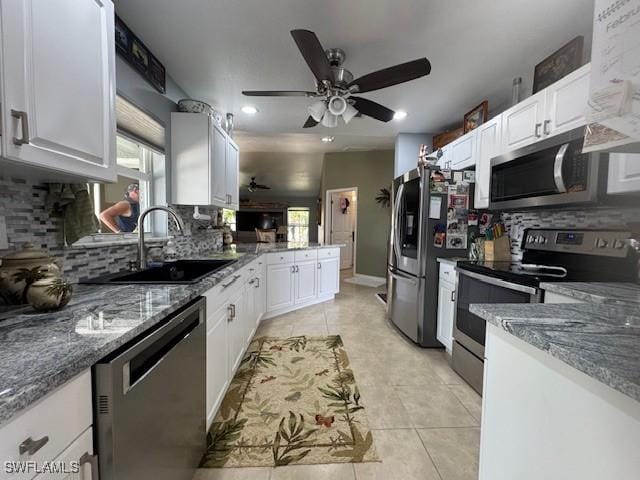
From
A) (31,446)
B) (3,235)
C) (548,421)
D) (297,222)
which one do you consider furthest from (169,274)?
(297,222)

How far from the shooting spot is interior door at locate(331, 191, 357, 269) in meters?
6.64

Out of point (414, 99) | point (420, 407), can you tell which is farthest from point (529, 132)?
point (420, 407)

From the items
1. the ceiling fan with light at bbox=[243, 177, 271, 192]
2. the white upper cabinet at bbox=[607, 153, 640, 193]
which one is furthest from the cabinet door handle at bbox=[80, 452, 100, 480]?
the ceiling fan with light at bbox=[243, 177, 271, 192]

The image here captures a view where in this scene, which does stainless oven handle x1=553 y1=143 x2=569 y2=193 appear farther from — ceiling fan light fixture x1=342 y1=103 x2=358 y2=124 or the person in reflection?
the person in reflection

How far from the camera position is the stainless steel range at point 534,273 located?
4.84ft

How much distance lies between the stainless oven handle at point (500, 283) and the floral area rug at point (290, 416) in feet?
3.86

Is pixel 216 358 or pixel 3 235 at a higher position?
pixel 3 235

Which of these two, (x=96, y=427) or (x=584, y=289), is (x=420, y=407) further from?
(x=96, y=427)

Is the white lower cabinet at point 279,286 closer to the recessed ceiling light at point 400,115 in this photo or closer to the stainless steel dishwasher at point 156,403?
the stainless steel dishwasher at point 156,403

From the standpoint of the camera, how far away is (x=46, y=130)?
85cm

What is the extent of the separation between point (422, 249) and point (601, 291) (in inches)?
54.1

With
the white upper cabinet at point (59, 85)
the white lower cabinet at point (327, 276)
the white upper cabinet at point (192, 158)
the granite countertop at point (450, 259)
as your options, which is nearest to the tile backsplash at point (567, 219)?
the granite countertop at point (450, 259)

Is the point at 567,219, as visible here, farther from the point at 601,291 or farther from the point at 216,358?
the point at 216,358

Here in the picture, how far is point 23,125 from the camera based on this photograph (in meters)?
0.77
